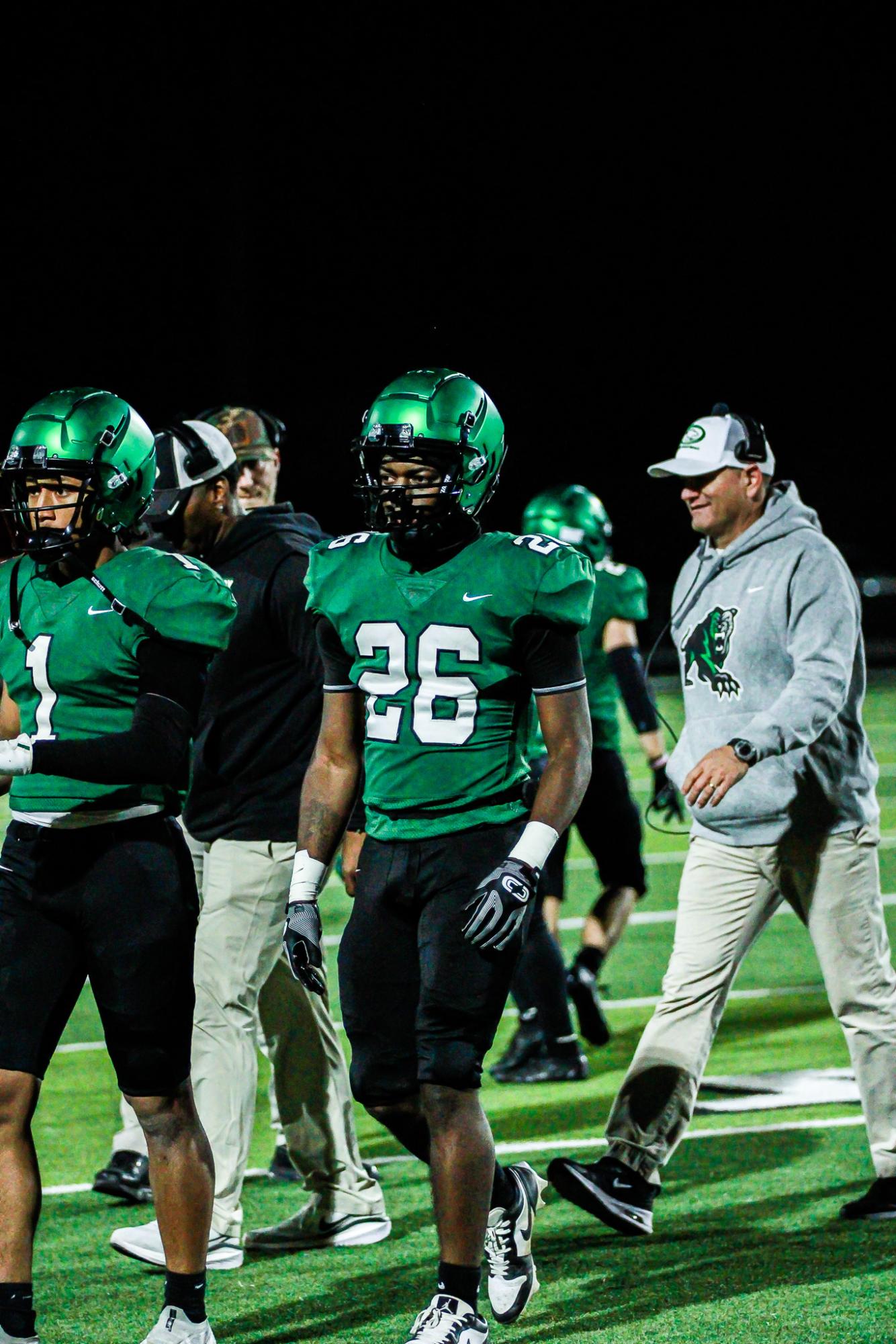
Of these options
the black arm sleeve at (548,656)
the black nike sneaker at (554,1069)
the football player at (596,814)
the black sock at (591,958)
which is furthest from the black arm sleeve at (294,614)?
the black sock at (591,958)

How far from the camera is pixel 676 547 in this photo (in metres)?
33.2

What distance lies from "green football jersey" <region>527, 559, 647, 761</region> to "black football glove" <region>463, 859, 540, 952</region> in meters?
3.72

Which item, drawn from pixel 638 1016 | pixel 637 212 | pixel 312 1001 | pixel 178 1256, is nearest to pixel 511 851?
pixel 178 1256

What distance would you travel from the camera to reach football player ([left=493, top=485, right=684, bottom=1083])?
6465 mm

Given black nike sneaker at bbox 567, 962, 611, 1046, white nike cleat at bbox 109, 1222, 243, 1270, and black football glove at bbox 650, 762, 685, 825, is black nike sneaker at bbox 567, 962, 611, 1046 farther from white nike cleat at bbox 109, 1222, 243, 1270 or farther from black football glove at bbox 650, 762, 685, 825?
white nike cleat at bbox 109, 1222, 243, 1270

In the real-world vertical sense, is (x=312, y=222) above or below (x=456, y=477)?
above

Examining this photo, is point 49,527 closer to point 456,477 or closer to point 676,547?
point 456,477

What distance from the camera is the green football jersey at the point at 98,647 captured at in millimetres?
3555

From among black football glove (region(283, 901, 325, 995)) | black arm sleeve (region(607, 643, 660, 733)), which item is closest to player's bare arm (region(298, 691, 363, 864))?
black football glove (region(283, 901, 325, 995))

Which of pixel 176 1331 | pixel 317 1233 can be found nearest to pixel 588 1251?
pixel 317 1233

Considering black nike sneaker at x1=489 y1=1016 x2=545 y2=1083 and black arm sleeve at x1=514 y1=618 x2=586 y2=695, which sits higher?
black arm sleeve at x1=514 y1=618 x2=586 y2=695

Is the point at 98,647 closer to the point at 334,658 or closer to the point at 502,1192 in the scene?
the point at 334,658

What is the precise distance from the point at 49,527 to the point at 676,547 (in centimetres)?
2998

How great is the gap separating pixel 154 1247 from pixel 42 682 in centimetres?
153
